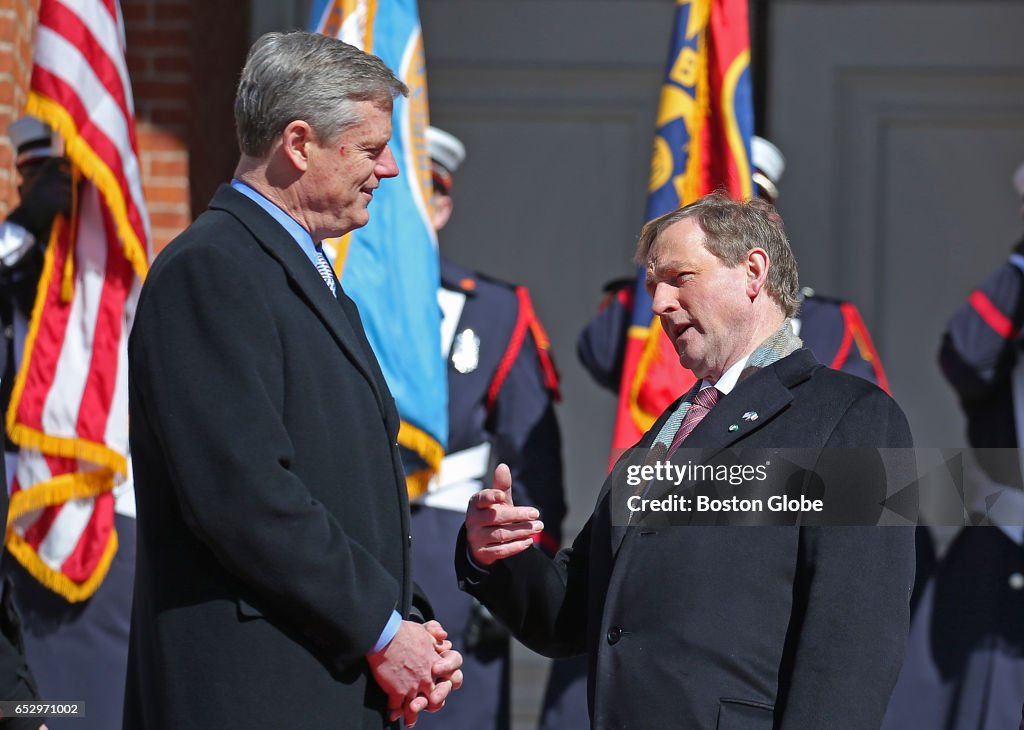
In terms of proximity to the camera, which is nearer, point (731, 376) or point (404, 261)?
point (731, 376)

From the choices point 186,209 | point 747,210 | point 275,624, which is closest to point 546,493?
point 186,209

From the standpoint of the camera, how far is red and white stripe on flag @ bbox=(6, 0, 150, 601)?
4.20 m

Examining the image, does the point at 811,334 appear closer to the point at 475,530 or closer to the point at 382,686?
the point at 475,530

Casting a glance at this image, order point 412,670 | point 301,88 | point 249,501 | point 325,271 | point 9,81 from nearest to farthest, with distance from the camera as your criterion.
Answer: point 249,501
point 412,670
point 301,88
point 325,271
point 9,81

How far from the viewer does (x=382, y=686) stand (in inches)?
95.9

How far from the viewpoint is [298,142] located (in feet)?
8.34

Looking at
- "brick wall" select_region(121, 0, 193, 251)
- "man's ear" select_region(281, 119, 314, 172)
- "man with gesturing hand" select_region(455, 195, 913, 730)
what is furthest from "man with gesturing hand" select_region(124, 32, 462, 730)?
"brick wall" select_region(121, 0, 193, 251)

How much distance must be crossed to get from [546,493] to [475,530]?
1782 millimetres

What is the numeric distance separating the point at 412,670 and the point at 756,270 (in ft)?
2.85

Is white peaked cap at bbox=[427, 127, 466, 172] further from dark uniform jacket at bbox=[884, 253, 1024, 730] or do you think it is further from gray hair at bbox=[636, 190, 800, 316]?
gray hair at bbox=[636, 190, 800, 316]

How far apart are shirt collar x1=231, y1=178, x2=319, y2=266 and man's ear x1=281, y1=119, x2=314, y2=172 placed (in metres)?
0.08

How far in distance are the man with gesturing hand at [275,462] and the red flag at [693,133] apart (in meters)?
1.83

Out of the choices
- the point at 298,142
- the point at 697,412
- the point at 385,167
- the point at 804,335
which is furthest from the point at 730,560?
the point at 804,335

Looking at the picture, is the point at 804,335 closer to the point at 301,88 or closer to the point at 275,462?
the point at 301,88
